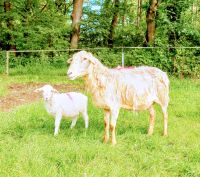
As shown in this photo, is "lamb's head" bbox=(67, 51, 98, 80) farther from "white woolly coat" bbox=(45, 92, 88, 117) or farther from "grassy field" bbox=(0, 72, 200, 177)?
"grassy field" bbox=(0, 72, 200, 177)

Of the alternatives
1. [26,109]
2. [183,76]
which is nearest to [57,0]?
[183,76]

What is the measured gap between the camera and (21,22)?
21391 millimetres

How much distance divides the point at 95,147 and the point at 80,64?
130cm

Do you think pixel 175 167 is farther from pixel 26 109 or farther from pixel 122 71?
pixel 26 109

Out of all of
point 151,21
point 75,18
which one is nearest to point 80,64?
point 151,21

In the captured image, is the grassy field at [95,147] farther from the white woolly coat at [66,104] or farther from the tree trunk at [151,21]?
the tree trunk at [151,21]

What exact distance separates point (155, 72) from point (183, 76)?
28.4 feet

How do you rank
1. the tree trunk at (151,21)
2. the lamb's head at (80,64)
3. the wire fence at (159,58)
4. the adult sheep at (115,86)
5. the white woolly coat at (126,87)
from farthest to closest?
the tree trunk at (151,21) < the wire fence at (159,58) < the white woolly coat at (126,87) < the adult sheep at (115,86) < the lamb's head at (80,64)

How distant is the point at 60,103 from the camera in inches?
292

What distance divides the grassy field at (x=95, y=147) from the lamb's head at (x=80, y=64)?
3.37 ft

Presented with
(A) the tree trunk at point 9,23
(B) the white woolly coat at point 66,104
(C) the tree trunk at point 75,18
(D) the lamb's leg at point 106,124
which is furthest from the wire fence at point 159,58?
(D) the lamb's leg at point 106,124

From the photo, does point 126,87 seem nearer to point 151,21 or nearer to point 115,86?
point 115,86

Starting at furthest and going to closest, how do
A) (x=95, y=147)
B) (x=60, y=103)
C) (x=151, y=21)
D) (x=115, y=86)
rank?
1. (x=151, y=21)
2. (x=60, y=103)
3. (x=115, y=86)
4. (x=95, y=147)

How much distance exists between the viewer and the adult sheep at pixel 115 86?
676 centimetres
